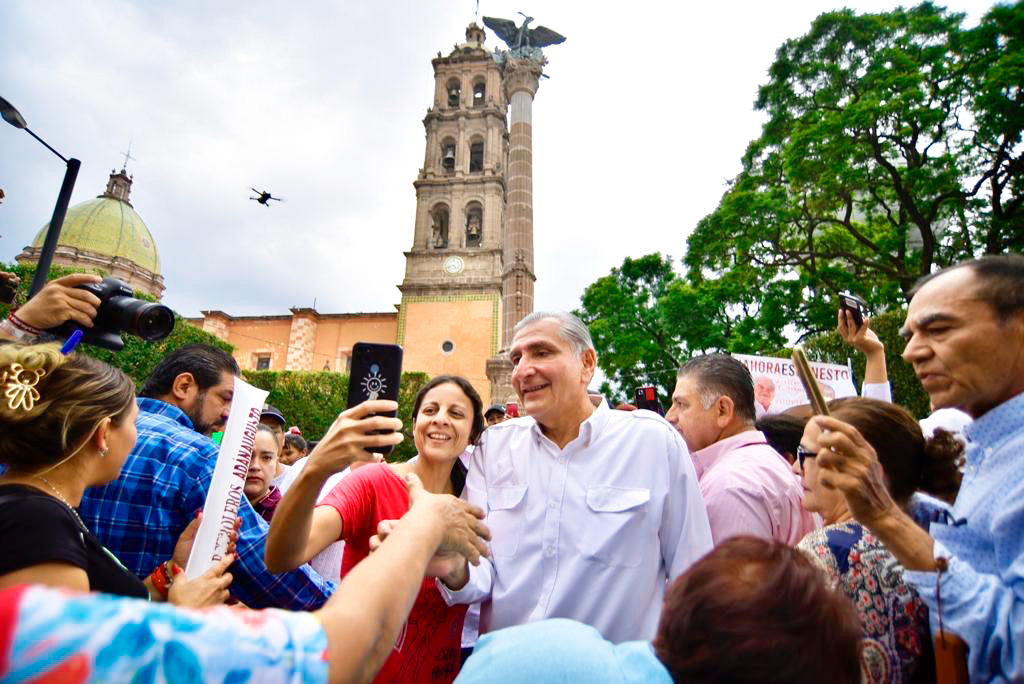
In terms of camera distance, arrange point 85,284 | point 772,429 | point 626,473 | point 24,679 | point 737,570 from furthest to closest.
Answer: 1. point 772,429
2. point 85,284
3. point 626,473
4. point 737,570
5. point 24,679

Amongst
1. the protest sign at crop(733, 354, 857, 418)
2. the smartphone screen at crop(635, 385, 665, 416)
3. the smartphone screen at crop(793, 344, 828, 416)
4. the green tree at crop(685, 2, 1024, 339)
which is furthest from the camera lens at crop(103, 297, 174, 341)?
the green tree at crop(685, 2, 1024, 339)

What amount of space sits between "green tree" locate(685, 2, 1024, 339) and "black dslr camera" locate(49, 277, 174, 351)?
50.2ft

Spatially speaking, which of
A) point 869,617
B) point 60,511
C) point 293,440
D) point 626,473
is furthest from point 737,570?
point 293,440

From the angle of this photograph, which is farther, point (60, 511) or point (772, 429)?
point (772, 429)

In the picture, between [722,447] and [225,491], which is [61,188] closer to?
[225,491]

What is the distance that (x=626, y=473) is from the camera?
221cm

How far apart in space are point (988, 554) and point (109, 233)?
5090 cm

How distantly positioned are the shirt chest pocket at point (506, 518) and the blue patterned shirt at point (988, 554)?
4.33 feet

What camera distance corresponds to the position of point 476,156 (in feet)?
115

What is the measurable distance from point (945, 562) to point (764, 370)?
564 centimetres

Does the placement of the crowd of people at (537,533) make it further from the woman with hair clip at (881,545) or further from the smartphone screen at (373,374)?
the smartphone screen at (373,374)

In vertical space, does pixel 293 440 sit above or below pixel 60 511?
above

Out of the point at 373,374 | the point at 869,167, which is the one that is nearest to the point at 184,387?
the point at 373,374

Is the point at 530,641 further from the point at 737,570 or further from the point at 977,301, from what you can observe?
the point at 977,301
